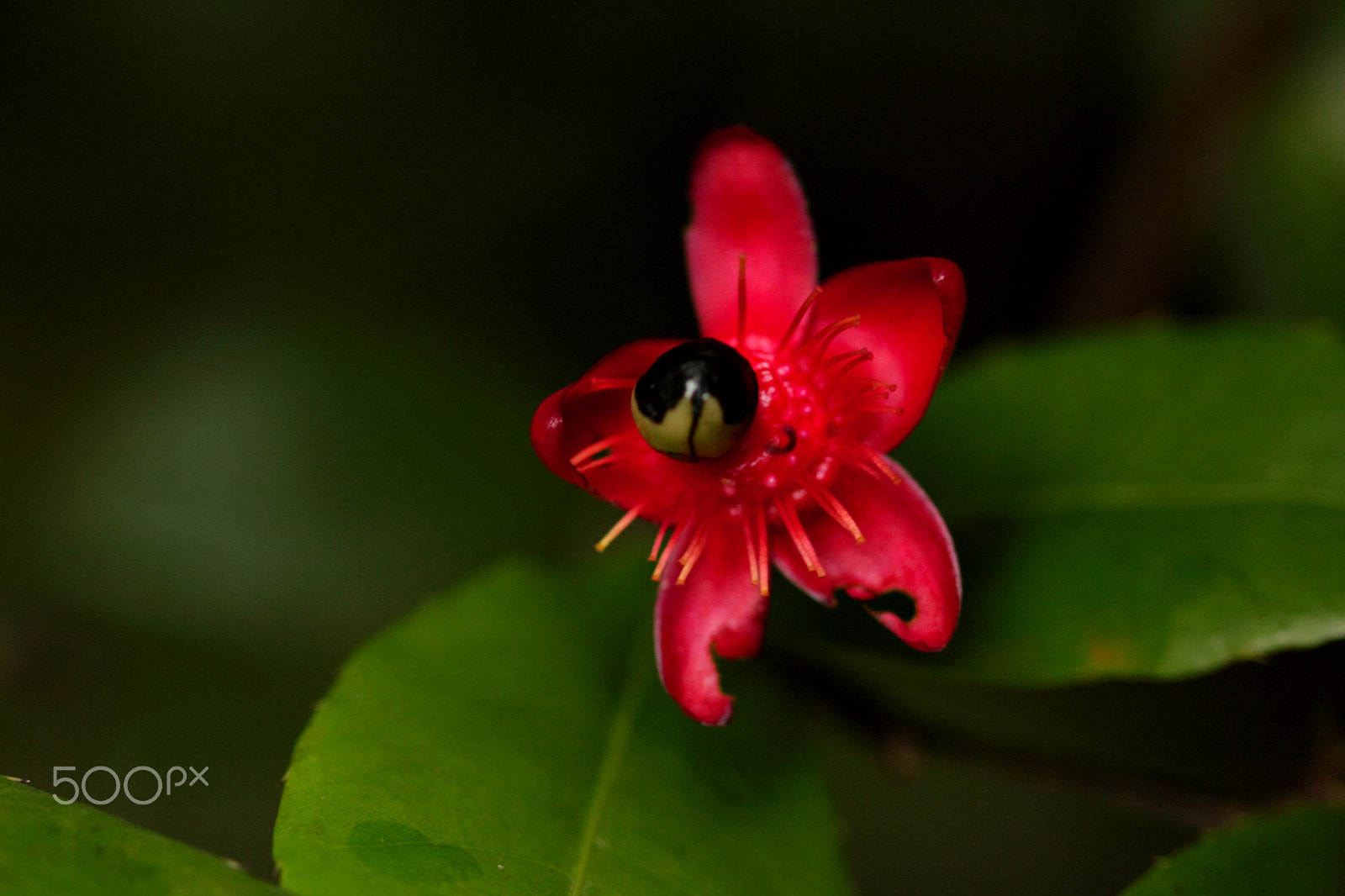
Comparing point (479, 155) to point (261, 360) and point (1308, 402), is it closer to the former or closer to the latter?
point (261, 360)

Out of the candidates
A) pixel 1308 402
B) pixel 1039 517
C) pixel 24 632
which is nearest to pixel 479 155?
pixel 24 632

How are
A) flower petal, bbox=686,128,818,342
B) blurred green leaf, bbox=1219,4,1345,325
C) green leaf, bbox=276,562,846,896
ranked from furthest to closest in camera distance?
blurred green leaf, bbox=1219,4,1345,325, flower petal, bbox=686,128,818,342, green leaf, bbox=276,562,846,896

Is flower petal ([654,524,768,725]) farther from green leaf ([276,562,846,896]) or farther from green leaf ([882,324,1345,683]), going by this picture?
green leaf ([882,324,1345,683])

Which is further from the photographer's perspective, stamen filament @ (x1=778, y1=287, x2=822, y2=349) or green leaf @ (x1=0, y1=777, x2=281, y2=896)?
stamen filament @ (x1=778, y1=287, x2=822, y2=349)

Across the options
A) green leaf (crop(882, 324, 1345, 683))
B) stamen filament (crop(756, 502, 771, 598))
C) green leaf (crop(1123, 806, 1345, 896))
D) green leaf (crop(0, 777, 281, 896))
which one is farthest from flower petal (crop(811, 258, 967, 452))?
green leaf (crop(0, 777, 281, 896))

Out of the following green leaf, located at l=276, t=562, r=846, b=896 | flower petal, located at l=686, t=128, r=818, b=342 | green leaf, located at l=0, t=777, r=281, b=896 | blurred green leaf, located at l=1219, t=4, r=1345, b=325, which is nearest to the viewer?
green leaf, located at l=0, t=777, r=281, b=896

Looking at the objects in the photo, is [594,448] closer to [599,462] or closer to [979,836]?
[599,462]
